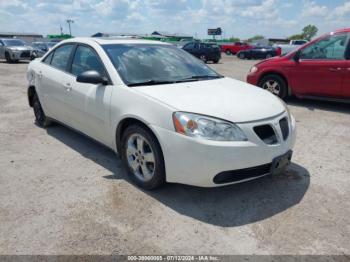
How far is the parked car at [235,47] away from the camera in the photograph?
1533 inches

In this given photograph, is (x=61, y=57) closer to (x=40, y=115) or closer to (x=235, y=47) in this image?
(x=40, y=115)

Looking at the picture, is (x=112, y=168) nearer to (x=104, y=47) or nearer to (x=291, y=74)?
(x=104, y=47)

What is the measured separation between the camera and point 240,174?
309 cm

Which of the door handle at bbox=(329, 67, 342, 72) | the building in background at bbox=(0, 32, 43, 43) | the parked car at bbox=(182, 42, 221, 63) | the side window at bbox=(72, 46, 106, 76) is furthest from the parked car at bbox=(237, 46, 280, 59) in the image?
the building in background at bbox=(0, 32, 43, 43)

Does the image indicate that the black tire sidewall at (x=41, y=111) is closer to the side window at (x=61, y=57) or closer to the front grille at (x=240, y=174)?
the side window at (x=61, y=57)

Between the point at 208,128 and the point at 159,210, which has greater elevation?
the point at 208,128

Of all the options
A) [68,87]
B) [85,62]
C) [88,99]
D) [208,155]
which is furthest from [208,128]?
[68,87]

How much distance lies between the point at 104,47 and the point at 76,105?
850 millimetres

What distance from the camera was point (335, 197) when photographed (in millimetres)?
3439

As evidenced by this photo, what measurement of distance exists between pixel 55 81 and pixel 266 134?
3172 mm

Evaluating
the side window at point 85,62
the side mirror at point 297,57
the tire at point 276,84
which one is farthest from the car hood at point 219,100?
the tire at point 276,84

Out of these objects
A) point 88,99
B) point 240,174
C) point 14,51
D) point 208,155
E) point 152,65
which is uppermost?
point 152,65

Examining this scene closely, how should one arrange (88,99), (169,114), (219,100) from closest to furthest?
(169,114)
(219,100)
(88,99)

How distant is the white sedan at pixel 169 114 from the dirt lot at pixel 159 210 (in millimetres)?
332
